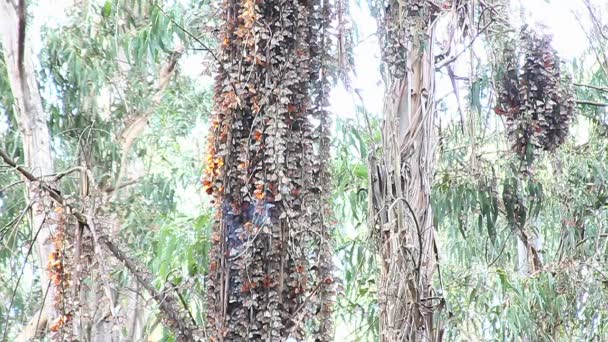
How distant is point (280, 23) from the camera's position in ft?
5.39

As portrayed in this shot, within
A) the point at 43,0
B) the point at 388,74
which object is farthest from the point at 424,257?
the point at 43,0

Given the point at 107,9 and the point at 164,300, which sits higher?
the point at 107,9

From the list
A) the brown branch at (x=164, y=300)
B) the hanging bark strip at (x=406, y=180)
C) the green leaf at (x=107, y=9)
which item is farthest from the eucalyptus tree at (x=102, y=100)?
the hanging bark strip at (x=406, y=180)

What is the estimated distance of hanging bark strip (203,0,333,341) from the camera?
1.52 metres

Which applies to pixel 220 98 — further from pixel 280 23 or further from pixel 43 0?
pixel 43 0

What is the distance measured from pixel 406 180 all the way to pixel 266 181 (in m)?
0.42

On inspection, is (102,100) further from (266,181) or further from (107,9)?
(266,181)

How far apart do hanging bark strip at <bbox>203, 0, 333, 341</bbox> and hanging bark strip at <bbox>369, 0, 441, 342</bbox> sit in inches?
8.3

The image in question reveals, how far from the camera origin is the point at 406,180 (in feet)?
6.01

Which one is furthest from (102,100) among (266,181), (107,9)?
(266,181)

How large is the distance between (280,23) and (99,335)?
1.26 m

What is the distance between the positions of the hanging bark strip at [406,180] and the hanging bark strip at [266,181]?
0.69ft

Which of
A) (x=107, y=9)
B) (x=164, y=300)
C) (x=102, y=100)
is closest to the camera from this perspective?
(x=164, y=300)

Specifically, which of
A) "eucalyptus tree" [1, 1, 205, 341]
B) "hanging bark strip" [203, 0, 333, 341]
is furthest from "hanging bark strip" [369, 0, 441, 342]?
"eucalyptus tree" [1, 1, 205, 341]
